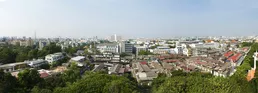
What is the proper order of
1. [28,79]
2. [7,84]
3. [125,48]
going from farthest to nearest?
[125,48]
[28,79]
[7,84]

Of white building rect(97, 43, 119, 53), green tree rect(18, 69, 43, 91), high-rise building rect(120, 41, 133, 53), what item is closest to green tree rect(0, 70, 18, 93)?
green tree rect(18, 69, 43, 91)

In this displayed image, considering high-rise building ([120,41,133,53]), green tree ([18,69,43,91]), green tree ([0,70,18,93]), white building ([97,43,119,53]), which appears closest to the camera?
green tree ([0,70,18,93])

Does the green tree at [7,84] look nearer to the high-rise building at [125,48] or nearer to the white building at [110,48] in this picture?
the white building at [110,48]

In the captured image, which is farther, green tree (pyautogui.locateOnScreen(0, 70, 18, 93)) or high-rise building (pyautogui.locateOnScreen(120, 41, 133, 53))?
high-rise building (pyautogui.locateOnScreen(120, 41, 133, 53))

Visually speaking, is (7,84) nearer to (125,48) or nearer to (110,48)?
(110,48)

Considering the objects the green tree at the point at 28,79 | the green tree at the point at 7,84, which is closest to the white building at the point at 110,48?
the green tree at the point at 28,79

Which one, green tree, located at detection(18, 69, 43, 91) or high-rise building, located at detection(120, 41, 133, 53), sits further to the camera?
high-rise building, located at detection(120, 41, 133, 53)

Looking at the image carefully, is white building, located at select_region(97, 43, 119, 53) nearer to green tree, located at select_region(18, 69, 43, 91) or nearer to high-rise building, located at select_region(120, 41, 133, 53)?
high-rise building, located at select_region(120, 41, 133, 53)

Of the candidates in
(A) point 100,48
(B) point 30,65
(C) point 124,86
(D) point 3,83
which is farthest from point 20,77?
(A) point 100,48

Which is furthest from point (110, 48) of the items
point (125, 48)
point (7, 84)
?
point (7, 84)

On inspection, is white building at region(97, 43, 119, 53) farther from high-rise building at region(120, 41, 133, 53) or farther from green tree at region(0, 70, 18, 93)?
green tree at region(0, 70, 18, 93)

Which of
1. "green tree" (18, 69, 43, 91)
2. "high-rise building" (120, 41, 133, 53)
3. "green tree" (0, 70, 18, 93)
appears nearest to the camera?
"green tree" (0, 70, 18, 93)

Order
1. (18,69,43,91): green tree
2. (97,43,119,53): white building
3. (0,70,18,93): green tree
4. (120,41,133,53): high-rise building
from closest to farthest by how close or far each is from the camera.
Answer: (0,70,18,93): green tree, (18,69,43,91): green tree, (97,43,119,53): white building, (120,41,133,53): high-rise building
